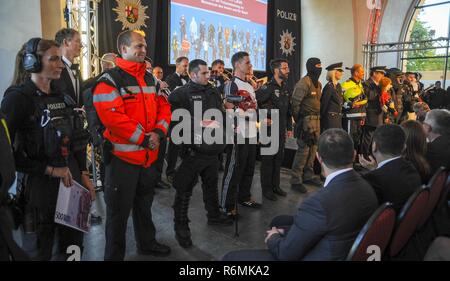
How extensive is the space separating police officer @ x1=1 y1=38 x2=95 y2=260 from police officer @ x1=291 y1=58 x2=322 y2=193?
332 cm

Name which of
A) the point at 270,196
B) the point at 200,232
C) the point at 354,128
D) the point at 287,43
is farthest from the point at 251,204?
the point at 287,43

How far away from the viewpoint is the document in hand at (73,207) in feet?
6.62

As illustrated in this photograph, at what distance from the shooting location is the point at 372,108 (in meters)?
5.98

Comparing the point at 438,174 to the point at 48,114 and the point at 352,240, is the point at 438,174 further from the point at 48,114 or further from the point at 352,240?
the point at 48,114

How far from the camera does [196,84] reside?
317cm

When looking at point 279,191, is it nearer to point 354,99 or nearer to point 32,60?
point 354,99

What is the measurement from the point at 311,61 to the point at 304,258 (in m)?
3.60

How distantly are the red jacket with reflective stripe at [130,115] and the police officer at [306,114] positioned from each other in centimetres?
267

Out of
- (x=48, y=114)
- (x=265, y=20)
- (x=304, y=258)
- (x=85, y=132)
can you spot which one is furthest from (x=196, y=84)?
(x=265, y=20)

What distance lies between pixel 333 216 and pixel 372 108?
16.6 feet

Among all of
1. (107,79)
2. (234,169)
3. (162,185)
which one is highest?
(107,79)

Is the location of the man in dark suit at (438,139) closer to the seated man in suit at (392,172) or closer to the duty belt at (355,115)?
the seated man in suit at (392,172)

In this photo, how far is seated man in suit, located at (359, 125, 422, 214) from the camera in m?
1.96

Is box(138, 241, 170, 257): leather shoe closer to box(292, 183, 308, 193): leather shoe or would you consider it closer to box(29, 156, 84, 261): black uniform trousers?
box(29, 156, 84, 261): black uniform trousers
